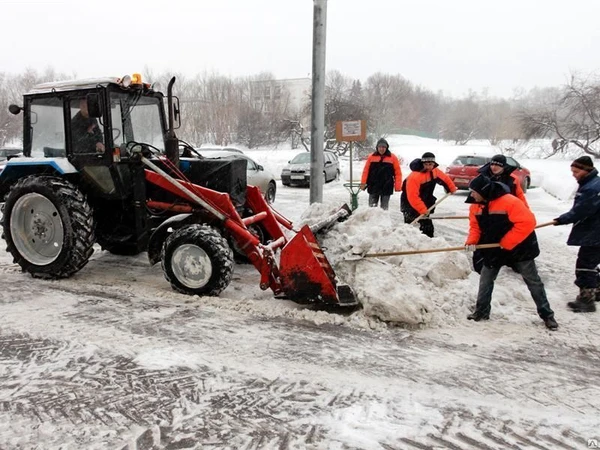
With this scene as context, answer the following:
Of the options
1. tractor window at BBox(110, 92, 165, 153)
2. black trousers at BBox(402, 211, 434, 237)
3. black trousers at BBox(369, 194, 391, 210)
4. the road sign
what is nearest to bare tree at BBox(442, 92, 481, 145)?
the road sign

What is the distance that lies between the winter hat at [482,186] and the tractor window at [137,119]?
389cm

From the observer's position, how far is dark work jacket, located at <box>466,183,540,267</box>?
4238 millimetres

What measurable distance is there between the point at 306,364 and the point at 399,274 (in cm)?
161

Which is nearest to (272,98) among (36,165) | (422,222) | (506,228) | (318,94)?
(318,94)

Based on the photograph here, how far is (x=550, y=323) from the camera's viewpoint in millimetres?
4312

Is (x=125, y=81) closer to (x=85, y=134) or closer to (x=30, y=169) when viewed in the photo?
(x=85, y=134)

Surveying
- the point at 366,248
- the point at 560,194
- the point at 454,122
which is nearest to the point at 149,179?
the point at 366,248

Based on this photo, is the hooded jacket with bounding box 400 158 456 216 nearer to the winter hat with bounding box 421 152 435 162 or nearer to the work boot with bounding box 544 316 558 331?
the winter hat with bounding box 421 152 435 162

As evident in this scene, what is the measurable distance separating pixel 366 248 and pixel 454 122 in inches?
2557

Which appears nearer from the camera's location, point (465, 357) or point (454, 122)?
point (465, 357)

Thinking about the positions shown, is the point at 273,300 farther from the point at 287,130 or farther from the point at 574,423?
the point at 287,130

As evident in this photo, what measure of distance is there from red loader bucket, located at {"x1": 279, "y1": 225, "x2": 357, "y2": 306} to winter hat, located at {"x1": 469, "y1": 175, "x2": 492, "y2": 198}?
1540mm

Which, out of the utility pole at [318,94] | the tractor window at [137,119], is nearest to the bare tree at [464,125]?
the utility pole at [318,94]

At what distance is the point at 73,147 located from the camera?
5508mm
